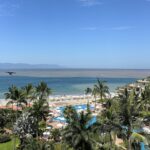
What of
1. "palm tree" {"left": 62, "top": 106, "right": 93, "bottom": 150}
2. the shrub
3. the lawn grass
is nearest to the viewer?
"palm tree" {"left": 62, "top": 106, "right": 93, "bottom": 150}

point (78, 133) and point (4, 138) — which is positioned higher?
point (78, 133)

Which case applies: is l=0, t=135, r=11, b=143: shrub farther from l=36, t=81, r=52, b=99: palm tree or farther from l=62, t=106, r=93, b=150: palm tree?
l=62, t=106, r=93, b=150: palm tree

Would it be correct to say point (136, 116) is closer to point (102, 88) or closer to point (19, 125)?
point (19, 125)

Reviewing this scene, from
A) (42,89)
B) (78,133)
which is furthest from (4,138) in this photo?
(78,133)

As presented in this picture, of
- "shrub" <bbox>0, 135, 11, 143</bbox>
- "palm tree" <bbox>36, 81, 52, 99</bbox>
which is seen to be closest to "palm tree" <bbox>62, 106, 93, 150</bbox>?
"shrub" <bbox>0, 135, 11, 143</bbox>

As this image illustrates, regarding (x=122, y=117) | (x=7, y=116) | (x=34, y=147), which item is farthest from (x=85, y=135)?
(x=7, y=116)

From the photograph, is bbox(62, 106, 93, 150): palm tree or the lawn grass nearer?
bbox(62, 106, 93, 150): palm tree

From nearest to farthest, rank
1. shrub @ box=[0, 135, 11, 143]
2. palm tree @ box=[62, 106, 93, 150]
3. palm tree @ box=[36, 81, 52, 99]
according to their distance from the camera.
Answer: palm tree @ box=[62, 106, 93, 150] < shrub @ box=[0, 135, 11, 143] < palm tree @ box=[36, 81, 52, 99]

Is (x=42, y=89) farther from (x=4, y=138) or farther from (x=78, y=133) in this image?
(x=78, y=133)
